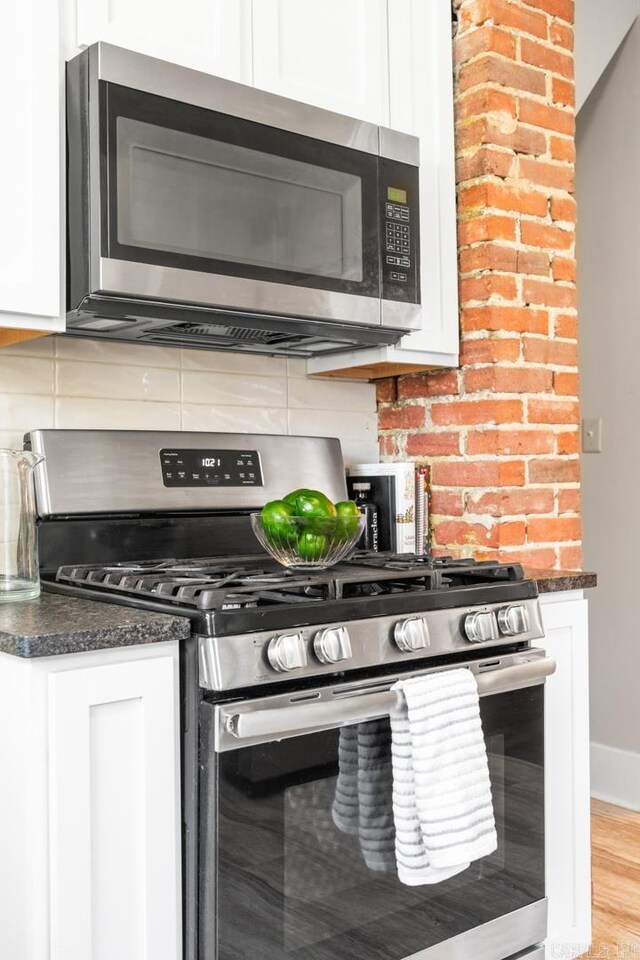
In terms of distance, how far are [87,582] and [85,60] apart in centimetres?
92


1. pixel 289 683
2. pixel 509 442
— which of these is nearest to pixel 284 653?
pixel 289 683

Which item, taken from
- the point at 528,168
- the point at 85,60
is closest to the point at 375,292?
the point at 528,168

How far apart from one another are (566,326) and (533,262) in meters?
0.19

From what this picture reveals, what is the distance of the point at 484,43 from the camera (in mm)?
2262

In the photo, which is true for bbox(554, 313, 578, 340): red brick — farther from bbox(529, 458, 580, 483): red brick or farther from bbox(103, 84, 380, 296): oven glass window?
bbox(103, 84, 380, 296): oven glass window

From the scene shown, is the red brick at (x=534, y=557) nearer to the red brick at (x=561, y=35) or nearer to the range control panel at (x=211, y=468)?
the range control panel at (x=211, y=468)

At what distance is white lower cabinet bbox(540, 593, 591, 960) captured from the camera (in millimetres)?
1975

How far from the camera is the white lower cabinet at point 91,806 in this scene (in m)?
1.27

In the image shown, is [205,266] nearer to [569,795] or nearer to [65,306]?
[65,306]

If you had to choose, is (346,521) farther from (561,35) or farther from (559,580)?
(561,35)

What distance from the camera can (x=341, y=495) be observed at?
232cm

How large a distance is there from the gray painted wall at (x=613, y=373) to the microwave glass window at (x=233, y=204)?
1473 millimetres

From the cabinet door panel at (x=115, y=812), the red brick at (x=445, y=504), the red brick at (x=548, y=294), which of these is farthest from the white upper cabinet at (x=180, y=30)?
the cabinet door panel at (x=115, y=812)

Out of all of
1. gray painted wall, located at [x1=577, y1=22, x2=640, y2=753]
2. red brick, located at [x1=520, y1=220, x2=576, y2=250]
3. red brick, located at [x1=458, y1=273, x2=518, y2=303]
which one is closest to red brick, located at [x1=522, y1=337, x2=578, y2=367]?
red brick, located at [x1=458, y1=273, x2=518, y2=303]
